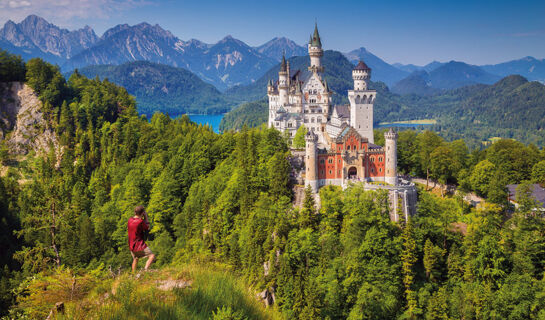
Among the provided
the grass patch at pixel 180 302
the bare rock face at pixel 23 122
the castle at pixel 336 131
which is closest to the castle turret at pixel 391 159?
the castle at pixel 336 131

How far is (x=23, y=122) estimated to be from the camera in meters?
83.6

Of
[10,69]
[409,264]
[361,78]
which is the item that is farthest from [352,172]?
[10,69]

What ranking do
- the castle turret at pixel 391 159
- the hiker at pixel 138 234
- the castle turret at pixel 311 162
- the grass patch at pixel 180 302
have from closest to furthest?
the grass patch at pixel 180 302
the hiker at pixel 138 234
the castle turret at pixel 311 162
the castle turret at pixel 391 159

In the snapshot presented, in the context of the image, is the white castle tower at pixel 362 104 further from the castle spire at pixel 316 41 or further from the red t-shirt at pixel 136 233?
the red t-shirt at pixel 136 233

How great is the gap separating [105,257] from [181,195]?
15949 millimetres

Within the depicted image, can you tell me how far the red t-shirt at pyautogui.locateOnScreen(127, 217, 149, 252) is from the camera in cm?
1242

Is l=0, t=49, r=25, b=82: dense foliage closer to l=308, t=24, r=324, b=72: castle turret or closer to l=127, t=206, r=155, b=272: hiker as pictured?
l=308, t=24, r=324, b=72: castle turret

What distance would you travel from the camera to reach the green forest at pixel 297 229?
Answer: 135ft

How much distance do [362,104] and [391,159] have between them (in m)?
14.4

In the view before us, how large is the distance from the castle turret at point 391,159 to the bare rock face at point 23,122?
63.5m

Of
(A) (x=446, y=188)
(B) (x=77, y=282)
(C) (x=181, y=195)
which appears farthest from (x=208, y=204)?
(B) (x=77, y=282)

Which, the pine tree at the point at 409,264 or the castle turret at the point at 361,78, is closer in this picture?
the pine tree at the point at 409,264

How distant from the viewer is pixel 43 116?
84.5 m

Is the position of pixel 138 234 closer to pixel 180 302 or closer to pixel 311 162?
pixel 180 302
